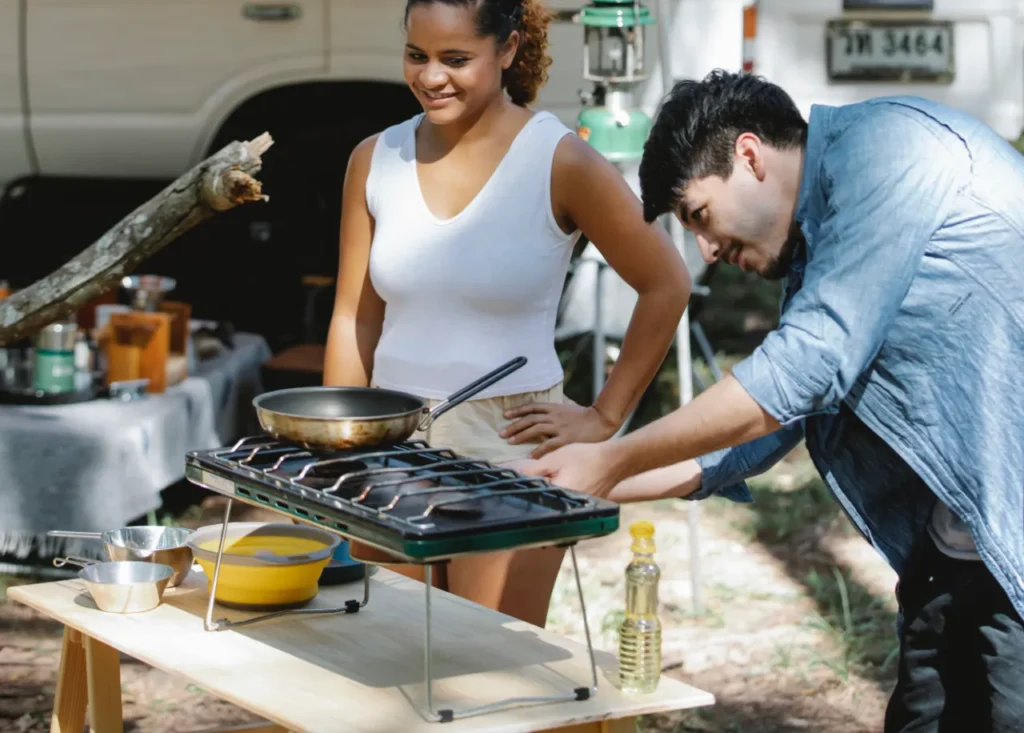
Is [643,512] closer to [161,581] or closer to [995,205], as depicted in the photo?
[161,581]

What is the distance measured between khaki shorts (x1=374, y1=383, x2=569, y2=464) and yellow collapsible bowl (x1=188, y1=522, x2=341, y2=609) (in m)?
0.31

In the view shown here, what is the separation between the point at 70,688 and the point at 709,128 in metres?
1.79

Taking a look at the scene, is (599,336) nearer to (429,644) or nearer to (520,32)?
(520,32)

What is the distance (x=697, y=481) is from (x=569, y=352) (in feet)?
15.6

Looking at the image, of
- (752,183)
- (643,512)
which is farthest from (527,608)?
(643,512)

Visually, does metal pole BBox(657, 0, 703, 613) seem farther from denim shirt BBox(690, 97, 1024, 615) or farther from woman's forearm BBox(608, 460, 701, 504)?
denim shirt BBox(690, 97, 1024, 615)

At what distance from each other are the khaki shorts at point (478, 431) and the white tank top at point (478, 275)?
34mm

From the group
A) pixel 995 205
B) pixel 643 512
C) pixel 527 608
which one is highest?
pixel 995 205

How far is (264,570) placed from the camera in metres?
3.03

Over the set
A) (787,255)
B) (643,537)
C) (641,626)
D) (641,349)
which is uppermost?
(787,255)

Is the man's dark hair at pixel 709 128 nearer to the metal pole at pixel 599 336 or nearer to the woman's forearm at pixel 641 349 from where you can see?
the woman's forearm at pixel 641 349

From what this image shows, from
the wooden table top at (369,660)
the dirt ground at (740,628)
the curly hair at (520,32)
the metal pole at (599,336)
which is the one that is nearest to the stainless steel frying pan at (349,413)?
the wooden table top at (369,660)

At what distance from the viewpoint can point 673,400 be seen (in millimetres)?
7547

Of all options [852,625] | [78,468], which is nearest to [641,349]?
[852,625]
